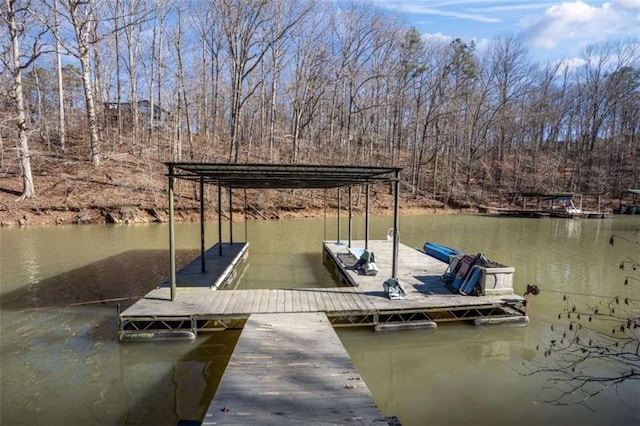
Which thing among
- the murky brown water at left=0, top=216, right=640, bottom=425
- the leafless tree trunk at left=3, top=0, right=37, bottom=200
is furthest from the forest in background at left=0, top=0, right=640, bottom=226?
the murky brown water at left=0, top=216, right=640, bottom=425

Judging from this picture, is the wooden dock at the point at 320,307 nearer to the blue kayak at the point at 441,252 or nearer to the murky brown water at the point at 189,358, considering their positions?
the murky brown water at the point at 189,358

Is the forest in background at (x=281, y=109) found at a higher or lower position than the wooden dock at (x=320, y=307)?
higher

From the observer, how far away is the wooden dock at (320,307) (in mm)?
6066

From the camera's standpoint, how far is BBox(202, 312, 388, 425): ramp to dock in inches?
130

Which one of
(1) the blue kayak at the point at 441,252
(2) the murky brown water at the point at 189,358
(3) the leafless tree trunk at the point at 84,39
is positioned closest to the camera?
(2) the murky brown water at the point at 189,358

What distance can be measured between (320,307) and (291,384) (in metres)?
2.52

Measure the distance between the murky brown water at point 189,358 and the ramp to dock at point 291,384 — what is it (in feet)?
2.21

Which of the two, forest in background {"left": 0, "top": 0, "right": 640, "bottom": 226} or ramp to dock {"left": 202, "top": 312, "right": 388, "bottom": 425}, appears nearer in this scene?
ramp to dock {"left": 202, "top": 312, "right": 388, "bottom": 425}

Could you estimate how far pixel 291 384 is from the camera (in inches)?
153

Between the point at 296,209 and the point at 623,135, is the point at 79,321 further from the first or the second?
the point at 623,135

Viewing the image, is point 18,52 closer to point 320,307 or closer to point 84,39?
point 84,39

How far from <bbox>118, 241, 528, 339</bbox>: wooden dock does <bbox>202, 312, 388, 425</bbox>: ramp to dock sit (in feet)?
3.23

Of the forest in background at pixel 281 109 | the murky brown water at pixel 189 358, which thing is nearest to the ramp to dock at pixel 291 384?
the murky brown water at pixel 189 358

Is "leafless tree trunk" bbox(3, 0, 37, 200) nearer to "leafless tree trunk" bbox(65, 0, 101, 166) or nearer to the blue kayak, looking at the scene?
"leafless tree trunk" bbox(65, 0, 101, 166)
